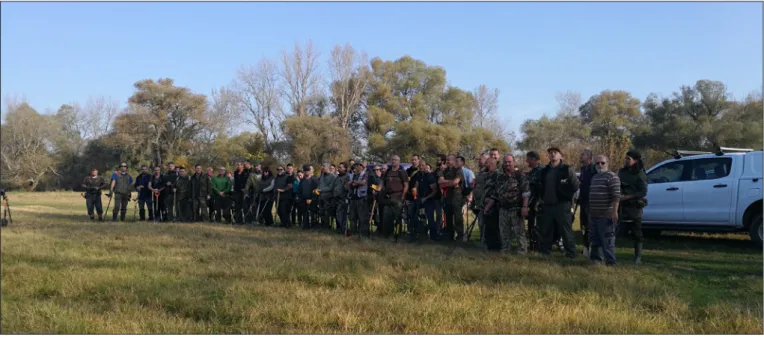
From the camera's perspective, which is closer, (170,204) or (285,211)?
(285,211)

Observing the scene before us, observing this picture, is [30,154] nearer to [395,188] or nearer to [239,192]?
[239,192]

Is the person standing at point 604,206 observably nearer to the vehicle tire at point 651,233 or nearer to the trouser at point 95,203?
the vehicle tire at point 651,233

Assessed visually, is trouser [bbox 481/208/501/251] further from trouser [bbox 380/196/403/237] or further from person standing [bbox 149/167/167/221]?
person standing [bbox 149/167/167/221]

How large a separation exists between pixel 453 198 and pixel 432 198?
0.52m

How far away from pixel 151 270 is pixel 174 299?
1976mm

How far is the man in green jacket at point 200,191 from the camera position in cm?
1641

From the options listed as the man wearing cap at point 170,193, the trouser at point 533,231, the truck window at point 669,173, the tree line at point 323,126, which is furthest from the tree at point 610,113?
the trouser at point 533,231

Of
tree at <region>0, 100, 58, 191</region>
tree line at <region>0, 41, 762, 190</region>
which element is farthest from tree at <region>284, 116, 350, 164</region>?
tree at <region>0, 100, 58, 191</region>

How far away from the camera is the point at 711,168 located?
10555mm

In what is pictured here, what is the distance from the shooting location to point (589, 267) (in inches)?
308

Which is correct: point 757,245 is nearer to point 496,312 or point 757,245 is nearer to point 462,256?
point 462,256

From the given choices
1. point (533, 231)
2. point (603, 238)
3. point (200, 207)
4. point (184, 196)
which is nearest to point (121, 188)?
point (184, 196)

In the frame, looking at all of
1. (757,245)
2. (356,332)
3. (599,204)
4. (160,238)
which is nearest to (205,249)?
(160,238)

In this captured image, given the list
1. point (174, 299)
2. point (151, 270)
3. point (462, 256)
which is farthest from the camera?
point (462, 256)
